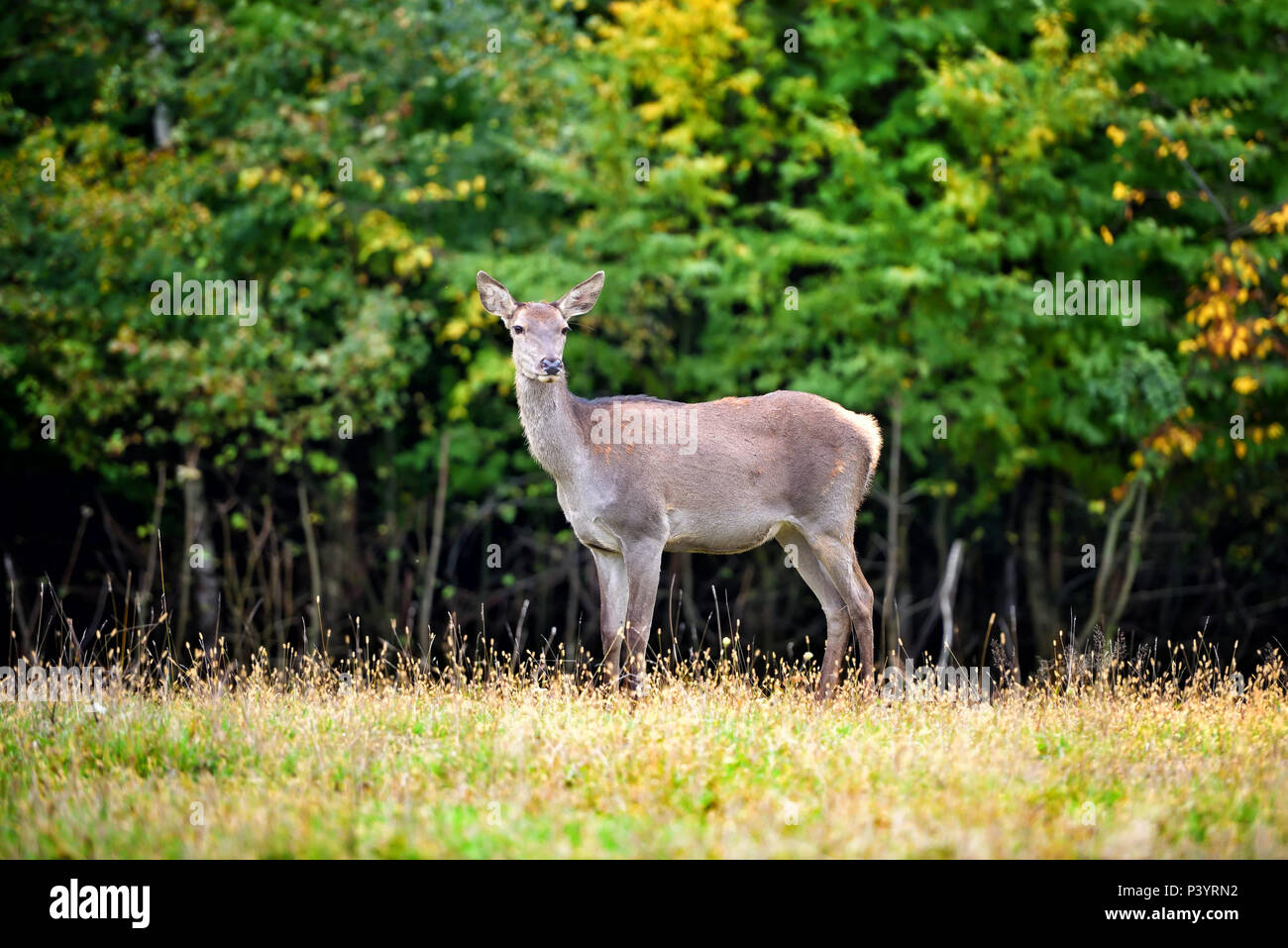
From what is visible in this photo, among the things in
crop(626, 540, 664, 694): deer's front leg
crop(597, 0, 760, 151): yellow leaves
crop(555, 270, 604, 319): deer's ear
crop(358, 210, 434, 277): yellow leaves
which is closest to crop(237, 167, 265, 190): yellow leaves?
crop(358, 210, 434, 277): yellow leaves

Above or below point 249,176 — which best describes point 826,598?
below

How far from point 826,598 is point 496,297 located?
265 cm

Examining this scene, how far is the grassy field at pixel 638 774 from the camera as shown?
4.97 meters

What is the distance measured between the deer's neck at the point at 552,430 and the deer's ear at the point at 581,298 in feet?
1.50

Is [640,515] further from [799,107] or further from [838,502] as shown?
[799,107]

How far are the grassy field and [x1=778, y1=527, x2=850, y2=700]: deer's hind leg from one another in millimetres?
857

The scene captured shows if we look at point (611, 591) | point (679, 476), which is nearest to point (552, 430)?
point (679, 476)

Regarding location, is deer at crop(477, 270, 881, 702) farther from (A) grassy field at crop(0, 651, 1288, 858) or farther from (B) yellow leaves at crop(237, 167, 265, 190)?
(B) yellow leaves at crop(237, 167, 265, 190)

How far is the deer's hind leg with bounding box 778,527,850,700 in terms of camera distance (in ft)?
27.7

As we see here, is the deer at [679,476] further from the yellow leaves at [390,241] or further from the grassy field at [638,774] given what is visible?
the yellow leaves at [390,241]

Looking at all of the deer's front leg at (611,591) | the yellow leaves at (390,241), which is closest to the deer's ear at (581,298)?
the deer's front leg at (611,591)

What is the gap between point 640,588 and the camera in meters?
8.13

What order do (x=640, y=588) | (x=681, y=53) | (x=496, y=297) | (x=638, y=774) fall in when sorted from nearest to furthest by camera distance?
(x=638, y=774) < (x=640, y=588) < (x=496, y=297) < (x=681, y=53)

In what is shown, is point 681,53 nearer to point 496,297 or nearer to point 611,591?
point 496,297
